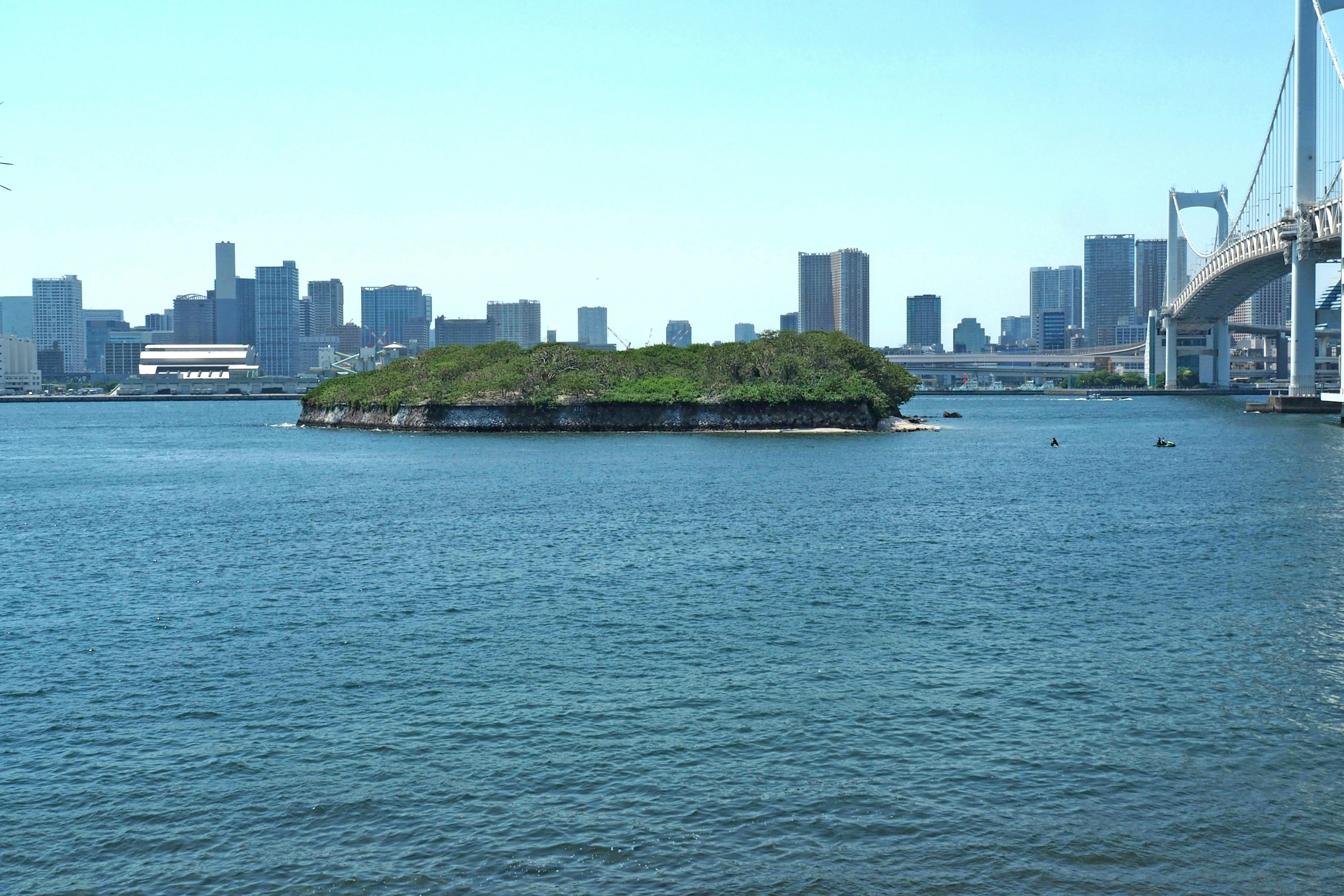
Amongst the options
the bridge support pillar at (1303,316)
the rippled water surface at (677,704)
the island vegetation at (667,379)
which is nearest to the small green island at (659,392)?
the island vegetation at (667,379)

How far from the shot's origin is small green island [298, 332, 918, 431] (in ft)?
360

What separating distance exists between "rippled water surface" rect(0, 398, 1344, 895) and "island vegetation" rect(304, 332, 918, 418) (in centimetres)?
6043

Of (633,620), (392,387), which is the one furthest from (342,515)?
(392,387)

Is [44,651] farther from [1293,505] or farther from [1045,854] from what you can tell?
[1293,505]

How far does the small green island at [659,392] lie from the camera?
360 ft

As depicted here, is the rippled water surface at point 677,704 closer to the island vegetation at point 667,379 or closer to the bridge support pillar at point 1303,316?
the island vegetation at point 667,379

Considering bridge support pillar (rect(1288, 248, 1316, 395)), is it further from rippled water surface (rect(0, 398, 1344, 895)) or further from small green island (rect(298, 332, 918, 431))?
rippled water surface (rect(0, 398, 1344, 895))

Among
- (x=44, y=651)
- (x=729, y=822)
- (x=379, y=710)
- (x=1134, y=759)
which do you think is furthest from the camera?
(x=44, y=651)

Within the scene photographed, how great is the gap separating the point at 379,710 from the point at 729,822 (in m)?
7.73

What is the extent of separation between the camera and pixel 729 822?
17031mm

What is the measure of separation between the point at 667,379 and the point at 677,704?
317 ft

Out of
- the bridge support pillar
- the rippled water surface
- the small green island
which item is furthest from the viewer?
the bridge support pillar

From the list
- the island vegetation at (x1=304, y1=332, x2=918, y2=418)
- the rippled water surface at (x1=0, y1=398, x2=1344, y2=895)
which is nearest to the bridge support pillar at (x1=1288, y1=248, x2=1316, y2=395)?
the island vegetation at (x1=304, y1=332, x2=918, y2=418)

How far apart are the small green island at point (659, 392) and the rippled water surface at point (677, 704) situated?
5966 centimetres
